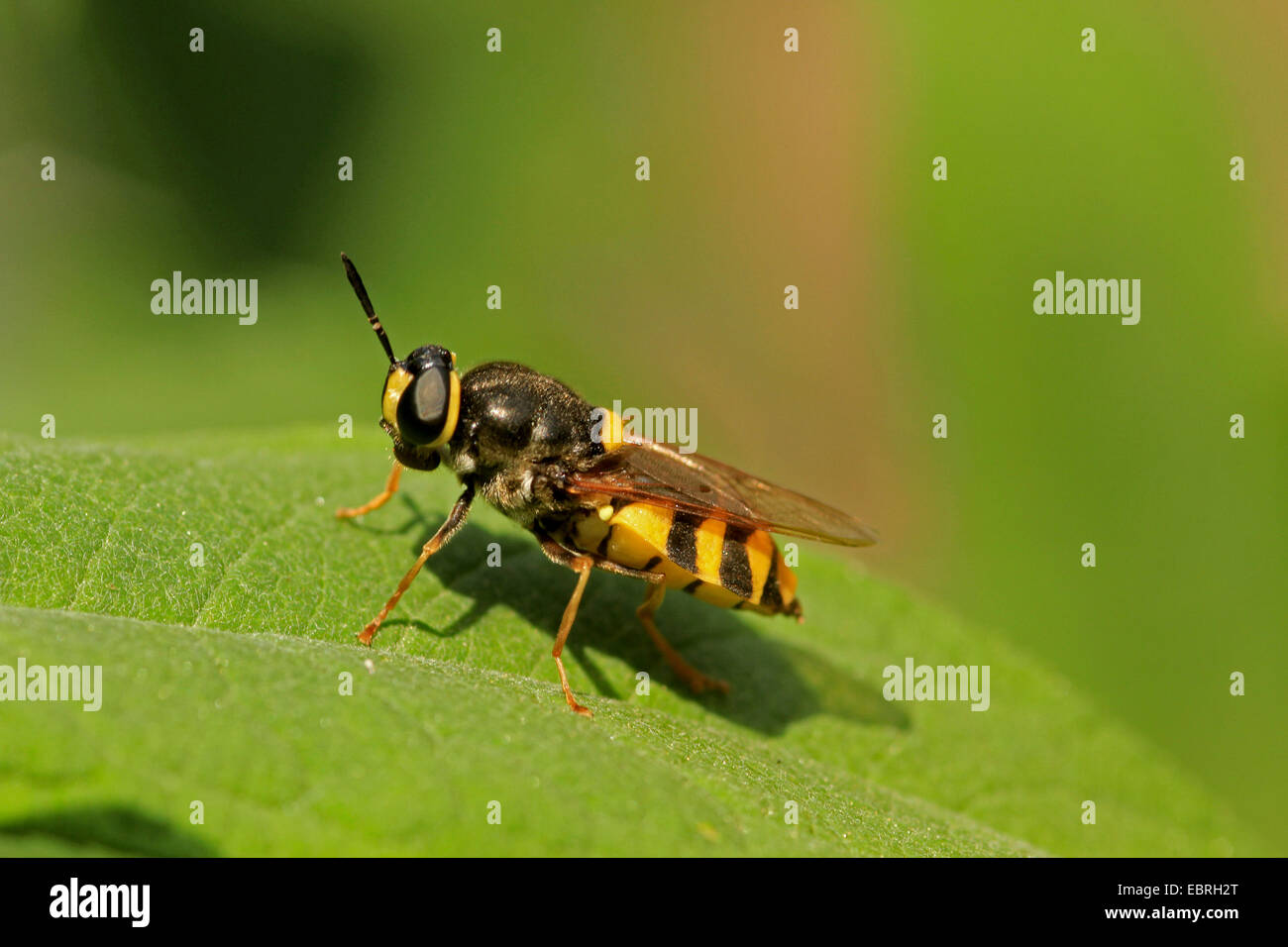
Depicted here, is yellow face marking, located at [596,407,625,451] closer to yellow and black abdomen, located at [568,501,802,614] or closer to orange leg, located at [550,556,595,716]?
yellow and black abdomen, located at [568,501,802,614]

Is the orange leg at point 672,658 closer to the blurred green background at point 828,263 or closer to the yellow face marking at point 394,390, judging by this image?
the yellow face marking at point 394,390

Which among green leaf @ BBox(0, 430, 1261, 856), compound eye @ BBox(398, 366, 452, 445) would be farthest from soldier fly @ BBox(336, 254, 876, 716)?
green leaf @ BBox(0, 430, 1261, 856)

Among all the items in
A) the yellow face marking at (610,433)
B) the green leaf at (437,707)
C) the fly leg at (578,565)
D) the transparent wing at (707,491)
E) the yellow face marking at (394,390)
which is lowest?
the green leaf at (437,707)

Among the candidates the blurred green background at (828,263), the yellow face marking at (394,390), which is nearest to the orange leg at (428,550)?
the yellow face marking at (394,390)

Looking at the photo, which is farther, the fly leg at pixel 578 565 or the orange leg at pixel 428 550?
the fly leg at pixel 578 565
